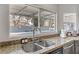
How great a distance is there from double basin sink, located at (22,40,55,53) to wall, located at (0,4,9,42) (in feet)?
0.89

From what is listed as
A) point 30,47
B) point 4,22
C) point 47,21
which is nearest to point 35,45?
point 30,47

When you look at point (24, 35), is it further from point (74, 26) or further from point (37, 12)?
point (74, 26)

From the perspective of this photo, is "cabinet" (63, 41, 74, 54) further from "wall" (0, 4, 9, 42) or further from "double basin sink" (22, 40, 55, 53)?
"wall" (0, 4, 9, 42)

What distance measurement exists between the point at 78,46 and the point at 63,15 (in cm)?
46

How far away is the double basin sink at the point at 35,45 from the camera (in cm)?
129

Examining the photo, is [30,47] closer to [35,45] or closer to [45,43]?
[35,45]

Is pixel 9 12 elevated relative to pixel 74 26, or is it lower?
elevated

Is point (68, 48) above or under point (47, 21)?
under

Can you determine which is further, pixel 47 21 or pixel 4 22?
pixel 47 21

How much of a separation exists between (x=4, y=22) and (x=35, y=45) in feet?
1.60

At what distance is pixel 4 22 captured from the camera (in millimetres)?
1254

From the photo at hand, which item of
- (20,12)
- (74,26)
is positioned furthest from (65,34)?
(20,12)

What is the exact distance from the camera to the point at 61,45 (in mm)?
1345
